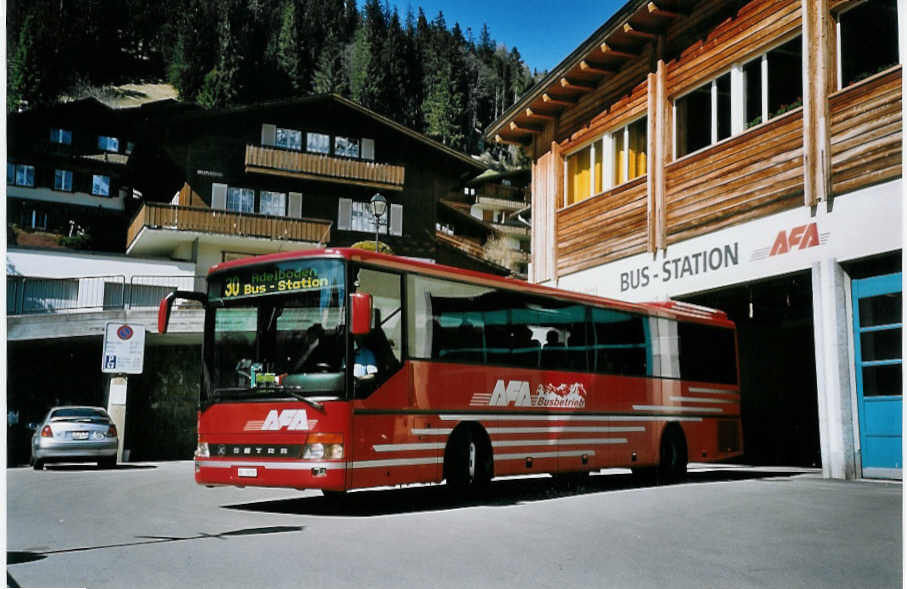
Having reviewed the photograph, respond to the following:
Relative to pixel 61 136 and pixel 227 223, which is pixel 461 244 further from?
pixel 61 136

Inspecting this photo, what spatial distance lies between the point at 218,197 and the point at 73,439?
881 inches

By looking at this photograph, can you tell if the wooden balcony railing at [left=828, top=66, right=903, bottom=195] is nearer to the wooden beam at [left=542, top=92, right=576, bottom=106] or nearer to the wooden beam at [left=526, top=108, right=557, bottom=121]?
the wooden beam at [left=542, top=92, right=576, bottom=106]

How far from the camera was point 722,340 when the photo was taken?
18.0 metres

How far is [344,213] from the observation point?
46.1 m

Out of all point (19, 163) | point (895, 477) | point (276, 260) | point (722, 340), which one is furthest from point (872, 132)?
point (19, 163)

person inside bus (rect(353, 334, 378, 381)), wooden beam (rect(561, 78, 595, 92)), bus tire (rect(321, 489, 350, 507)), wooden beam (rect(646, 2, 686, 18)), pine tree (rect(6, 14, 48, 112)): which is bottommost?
bus tire (rect(321, 489, 350, 507))

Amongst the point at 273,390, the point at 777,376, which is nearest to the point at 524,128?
the point at 777,376

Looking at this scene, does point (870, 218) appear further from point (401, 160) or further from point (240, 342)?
point (401, 160)

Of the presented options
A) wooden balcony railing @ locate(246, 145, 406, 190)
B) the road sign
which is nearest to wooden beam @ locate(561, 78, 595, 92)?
the road sign

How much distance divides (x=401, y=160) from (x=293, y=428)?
37.1m

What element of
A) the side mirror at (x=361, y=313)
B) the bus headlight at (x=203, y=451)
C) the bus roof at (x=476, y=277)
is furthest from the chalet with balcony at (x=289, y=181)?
the side mirror at (x=361, y=313)

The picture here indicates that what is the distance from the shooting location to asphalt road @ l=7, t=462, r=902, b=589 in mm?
6535

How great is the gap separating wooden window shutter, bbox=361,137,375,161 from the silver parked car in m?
25.5

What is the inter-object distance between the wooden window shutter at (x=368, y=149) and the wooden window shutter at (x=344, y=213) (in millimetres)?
2174
